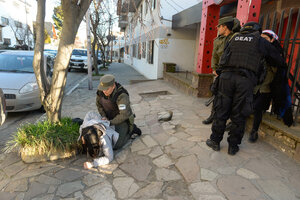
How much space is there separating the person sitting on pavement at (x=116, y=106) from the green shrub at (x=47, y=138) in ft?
1.99

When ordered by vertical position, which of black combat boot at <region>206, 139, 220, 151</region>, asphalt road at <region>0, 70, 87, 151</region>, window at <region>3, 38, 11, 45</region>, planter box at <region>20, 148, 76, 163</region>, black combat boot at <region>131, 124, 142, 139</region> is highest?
window at <region>3, 38, 11, 45</region>

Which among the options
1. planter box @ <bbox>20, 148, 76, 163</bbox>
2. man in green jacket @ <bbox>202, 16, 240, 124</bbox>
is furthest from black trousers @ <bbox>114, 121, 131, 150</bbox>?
man in green jacket @ <bbox>202, 16, 240, 124</bbox>

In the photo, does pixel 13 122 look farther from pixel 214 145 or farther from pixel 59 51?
pixel 214 145

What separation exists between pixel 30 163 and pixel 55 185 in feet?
2.42

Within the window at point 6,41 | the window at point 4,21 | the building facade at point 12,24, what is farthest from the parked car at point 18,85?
the window at point 6,41

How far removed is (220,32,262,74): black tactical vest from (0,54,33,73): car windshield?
5.21 m

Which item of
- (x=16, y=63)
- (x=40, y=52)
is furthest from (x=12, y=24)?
(x=40, y=52)

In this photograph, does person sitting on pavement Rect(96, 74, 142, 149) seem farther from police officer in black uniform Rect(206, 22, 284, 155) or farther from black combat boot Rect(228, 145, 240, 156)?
black combat boot Rect(228, 145, 240, 156)

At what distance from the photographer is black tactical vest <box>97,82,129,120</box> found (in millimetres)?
3129

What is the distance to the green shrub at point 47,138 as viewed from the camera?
2882 millimetres

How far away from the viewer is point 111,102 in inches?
126

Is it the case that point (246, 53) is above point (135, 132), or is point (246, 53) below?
above

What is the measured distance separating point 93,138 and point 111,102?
2.13 feet

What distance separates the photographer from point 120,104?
120 inches
